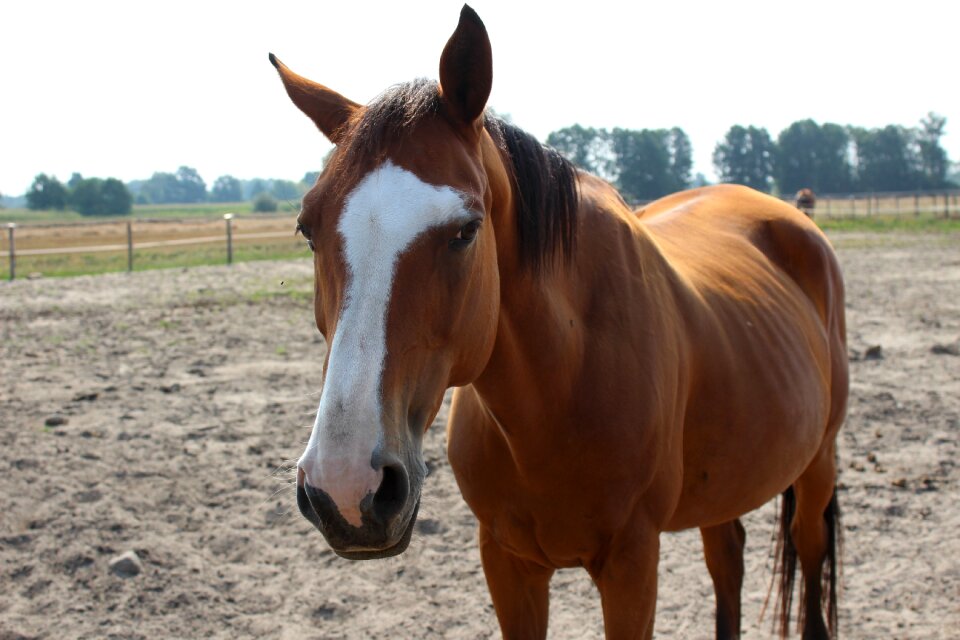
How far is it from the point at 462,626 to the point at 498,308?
6.36ft

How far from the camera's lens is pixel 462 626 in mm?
3230

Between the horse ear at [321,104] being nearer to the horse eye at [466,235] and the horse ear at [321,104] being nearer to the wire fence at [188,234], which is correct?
the horse eye at [466,235]

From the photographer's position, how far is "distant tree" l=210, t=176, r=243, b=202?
92.1 m

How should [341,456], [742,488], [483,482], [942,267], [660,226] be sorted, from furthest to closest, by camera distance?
[942,267], [660,226], [742,488], [483,482], [341,456]

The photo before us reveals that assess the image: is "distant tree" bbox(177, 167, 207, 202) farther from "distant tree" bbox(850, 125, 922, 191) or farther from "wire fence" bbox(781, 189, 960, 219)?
"wire fence" bbox(781, 189, 960, 219)

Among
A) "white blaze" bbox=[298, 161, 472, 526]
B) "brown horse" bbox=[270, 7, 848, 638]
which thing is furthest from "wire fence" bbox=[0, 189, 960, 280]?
"white blaze" bbox=[298, 161, 472, 526]

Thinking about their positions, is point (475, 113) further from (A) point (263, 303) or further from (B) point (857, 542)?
(A) point (263, 303)

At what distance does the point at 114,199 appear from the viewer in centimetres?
5500

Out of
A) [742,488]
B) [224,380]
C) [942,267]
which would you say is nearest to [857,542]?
[742,488]

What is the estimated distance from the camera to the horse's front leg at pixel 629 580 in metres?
2.03

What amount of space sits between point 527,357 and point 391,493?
65cm

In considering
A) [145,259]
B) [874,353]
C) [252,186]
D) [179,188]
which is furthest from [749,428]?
[252,186]

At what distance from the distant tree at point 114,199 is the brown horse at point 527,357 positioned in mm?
57128

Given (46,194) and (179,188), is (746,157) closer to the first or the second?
(46,194)
